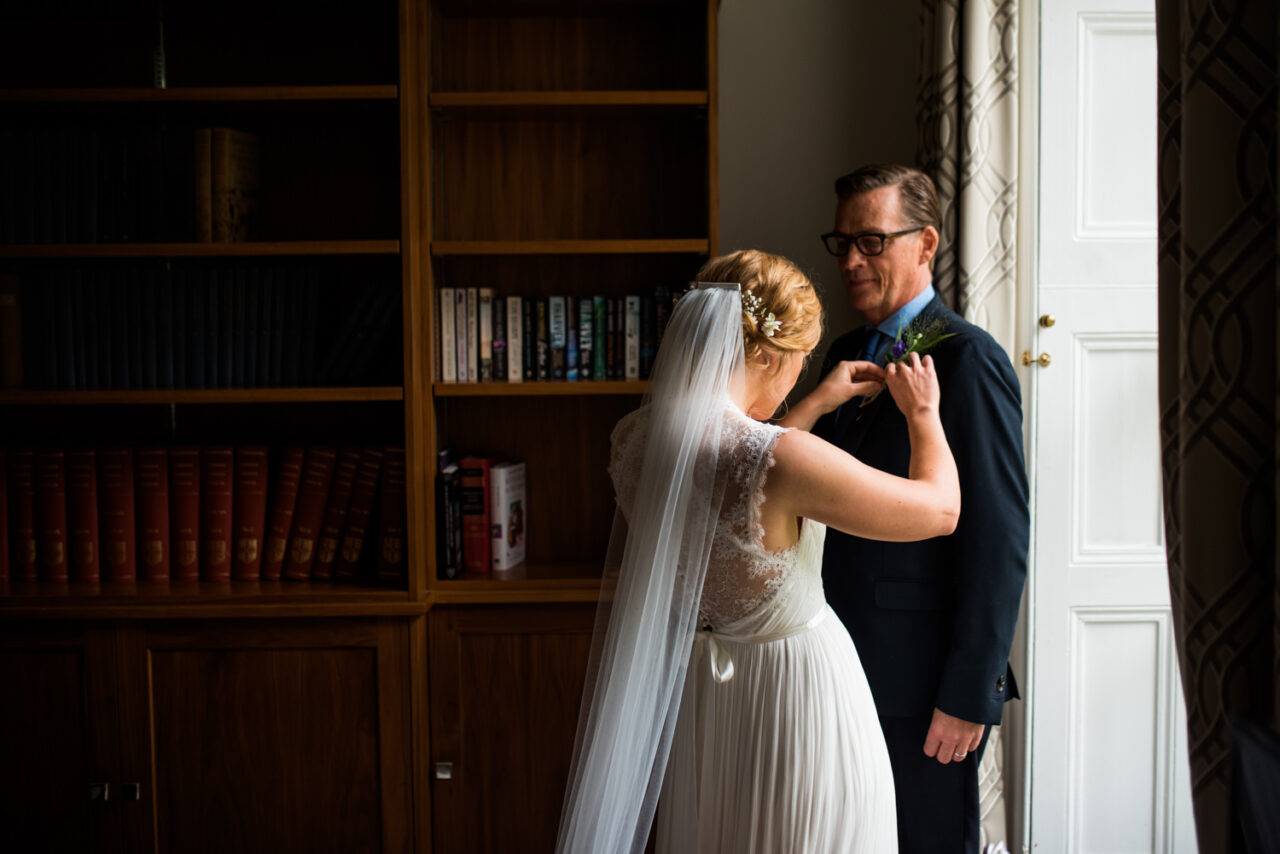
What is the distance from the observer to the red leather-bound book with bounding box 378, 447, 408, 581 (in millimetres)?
2229

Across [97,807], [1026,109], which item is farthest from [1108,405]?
[97,807]

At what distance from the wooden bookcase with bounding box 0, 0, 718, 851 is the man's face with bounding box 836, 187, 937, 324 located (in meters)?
0.41

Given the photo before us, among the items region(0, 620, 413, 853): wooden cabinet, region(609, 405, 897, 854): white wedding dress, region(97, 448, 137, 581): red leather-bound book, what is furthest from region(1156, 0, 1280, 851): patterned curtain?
region(97, 448, 137, 581): red leather-bound book

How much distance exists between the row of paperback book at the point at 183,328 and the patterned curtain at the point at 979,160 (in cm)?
133

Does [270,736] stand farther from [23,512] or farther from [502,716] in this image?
[23,512]

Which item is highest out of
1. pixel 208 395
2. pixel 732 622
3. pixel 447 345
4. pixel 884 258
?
pixel 884 258

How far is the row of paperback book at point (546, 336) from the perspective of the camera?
2.25 meters

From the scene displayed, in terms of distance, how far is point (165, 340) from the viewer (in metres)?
2.19

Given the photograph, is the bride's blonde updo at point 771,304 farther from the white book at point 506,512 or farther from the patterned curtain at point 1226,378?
the white book at point 506,512

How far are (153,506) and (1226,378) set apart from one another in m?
2.21

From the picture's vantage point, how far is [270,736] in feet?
7.06

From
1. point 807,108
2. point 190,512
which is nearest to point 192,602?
point 190,512

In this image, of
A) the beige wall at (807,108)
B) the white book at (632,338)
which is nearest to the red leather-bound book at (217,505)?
the white book at (632,338)

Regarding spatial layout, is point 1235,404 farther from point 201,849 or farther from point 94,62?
point 94,62
